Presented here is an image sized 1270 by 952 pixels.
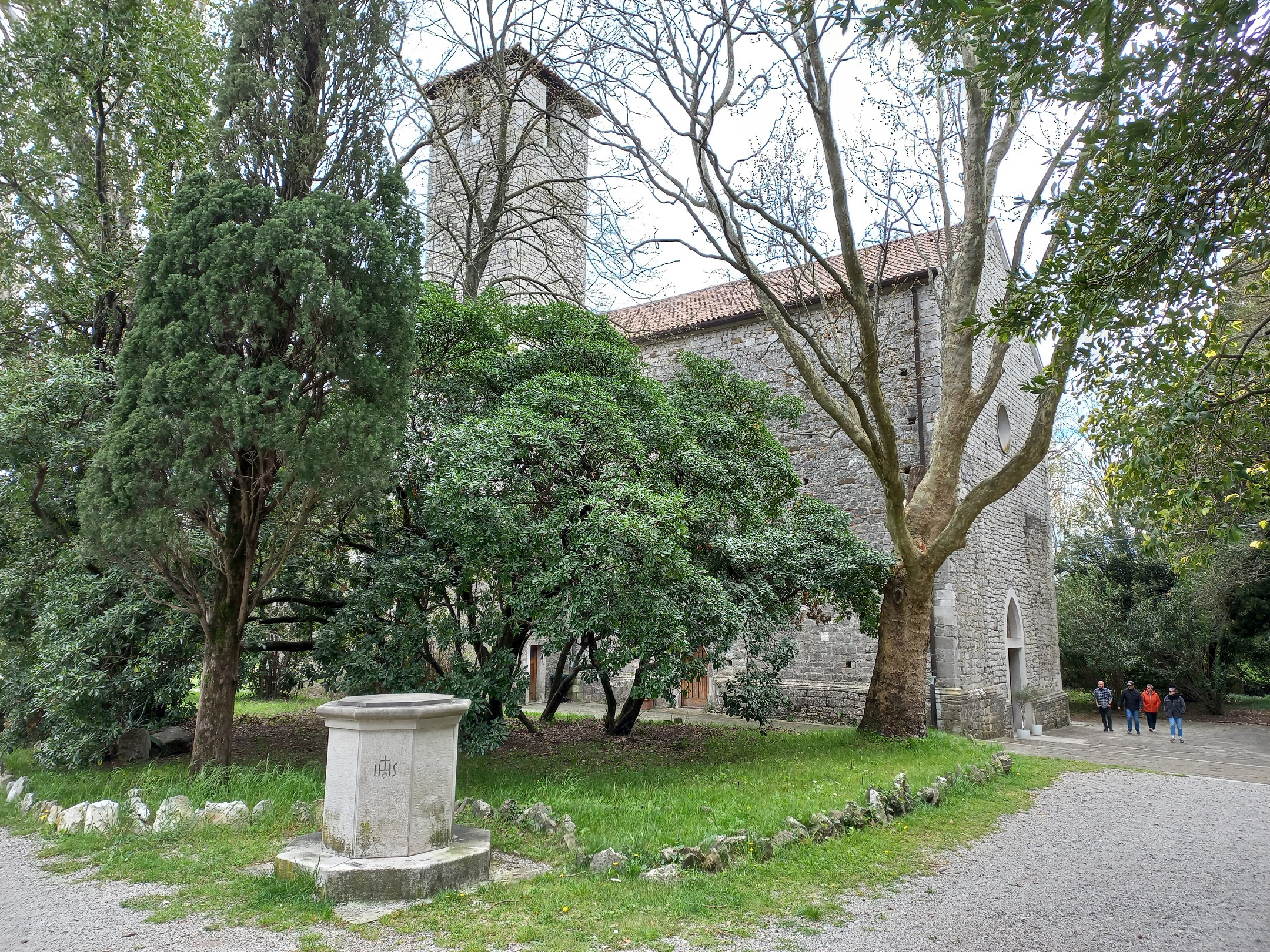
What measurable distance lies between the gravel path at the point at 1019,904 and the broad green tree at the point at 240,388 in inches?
90.9

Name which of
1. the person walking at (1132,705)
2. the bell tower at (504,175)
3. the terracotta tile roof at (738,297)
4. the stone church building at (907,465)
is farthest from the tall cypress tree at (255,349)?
the person walking at (1132,705)

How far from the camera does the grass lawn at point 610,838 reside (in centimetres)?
390

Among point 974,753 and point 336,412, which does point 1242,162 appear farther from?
point 974,753

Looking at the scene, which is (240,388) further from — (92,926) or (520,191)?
(520,191)

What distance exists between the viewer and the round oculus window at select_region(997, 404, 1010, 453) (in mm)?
16438

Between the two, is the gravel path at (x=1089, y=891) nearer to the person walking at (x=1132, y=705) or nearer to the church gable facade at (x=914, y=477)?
the church gable facade at (x=914, y=477)

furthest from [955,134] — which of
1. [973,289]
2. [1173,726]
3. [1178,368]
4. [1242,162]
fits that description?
[1173,726]

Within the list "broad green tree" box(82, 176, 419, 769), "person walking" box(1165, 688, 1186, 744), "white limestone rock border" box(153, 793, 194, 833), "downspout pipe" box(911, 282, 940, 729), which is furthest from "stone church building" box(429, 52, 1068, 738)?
"white limestone rock border" box(153, 793, 194, 833)

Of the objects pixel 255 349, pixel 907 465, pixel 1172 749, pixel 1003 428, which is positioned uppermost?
pixel 1003 428

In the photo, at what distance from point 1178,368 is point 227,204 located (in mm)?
7926

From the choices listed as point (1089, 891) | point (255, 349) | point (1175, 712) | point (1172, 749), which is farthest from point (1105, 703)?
point (255, 349)

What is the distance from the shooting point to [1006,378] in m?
16.9

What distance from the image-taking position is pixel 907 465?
1380cm

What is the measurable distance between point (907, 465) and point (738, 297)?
19.2 ft
